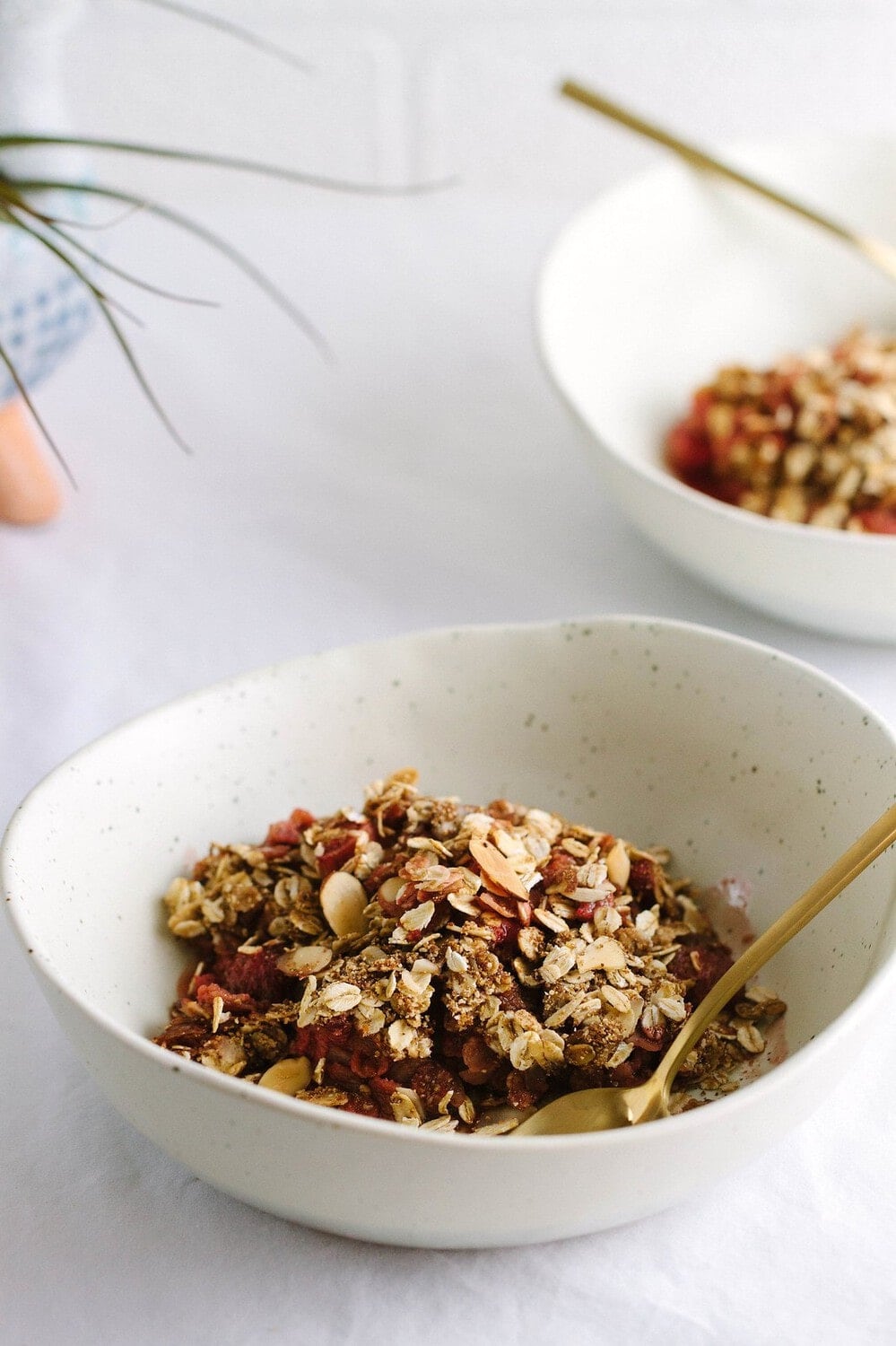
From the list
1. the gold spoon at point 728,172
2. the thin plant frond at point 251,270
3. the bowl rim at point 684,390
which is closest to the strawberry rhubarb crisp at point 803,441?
the bowl rim at point 684,390

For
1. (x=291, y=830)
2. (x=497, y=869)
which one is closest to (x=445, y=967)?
(x=497, y=869)

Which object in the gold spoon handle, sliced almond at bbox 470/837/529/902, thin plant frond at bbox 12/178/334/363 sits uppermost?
the gold spoon handle

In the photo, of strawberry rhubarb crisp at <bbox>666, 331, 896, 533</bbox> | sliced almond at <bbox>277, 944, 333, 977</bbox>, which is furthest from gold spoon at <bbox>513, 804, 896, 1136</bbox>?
strawberry rhubarb crisp at <bbox>666, 331, 896, 533</bbox>

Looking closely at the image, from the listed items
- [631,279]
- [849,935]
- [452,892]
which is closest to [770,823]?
[849,935]

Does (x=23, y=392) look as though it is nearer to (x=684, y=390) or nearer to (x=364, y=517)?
(x=364, y=517)

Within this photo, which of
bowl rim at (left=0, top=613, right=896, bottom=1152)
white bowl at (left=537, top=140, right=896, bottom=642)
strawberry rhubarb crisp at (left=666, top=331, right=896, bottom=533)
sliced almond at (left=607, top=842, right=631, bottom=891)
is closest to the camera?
bowl rim at (left=0, top=613, right=896, bottom=1152)

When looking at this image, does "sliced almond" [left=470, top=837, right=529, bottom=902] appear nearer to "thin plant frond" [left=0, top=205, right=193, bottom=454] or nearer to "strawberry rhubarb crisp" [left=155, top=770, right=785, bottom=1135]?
"strawberry rhubarb crisp" [left=155, top=770, right=785, bottom=1135]

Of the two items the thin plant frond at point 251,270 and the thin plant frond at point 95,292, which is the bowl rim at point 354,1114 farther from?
the thin plant frond at point 251,270

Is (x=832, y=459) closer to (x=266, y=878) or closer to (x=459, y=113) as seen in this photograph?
(x=266, y=878)
